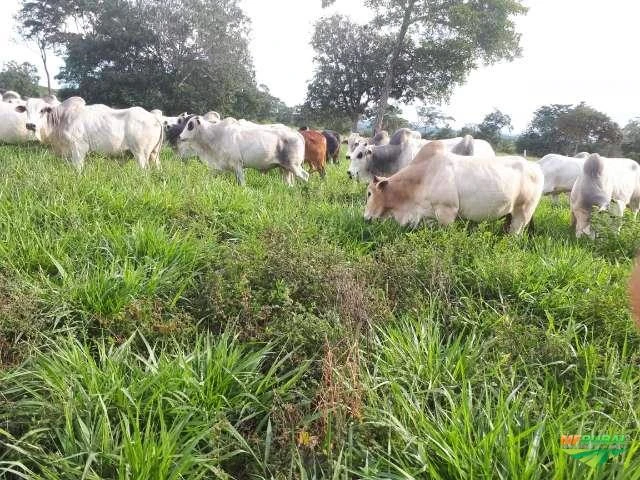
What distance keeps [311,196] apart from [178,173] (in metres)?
2.09

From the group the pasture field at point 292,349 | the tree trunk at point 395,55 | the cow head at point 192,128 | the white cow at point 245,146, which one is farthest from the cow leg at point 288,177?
the tree trunk at point 395,55

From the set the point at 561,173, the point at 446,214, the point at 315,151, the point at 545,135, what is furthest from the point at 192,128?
the point at 545,135

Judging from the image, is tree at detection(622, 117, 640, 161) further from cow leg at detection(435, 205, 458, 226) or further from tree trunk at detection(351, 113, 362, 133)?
cow leg at detection(435, 205, 458, 226)

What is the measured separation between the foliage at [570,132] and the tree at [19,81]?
143 ft

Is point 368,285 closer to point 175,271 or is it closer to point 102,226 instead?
point 175,271

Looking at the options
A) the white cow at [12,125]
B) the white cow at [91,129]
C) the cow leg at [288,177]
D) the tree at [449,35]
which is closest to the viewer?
the white cow at [91,129]

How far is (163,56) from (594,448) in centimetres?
3046

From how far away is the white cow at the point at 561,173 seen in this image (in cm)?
871

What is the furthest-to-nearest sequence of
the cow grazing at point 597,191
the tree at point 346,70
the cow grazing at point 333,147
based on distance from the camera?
the tree at point 346,70 → the cow grazing at point 333,147 → the cow grazing at point 597,191

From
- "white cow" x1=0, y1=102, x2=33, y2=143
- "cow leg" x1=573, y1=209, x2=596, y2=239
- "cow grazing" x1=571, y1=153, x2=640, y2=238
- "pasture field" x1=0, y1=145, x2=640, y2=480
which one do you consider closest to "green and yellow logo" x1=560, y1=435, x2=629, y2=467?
"pasture field" x1=0, y1=145, x2=640, y2=480

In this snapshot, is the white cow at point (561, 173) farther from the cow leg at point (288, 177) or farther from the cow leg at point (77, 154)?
the cow leg at point (77, 154)

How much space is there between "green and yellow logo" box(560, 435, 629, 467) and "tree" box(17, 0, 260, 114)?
27.9 metres

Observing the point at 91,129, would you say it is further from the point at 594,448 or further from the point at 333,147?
the point at 594,448

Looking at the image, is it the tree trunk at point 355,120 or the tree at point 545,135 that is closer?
the tree trunk at point 355,120
